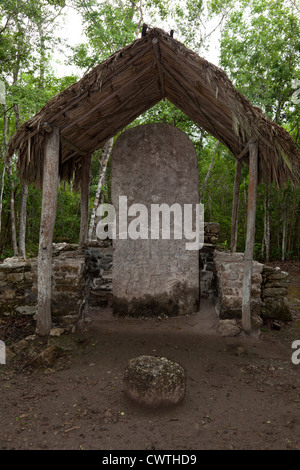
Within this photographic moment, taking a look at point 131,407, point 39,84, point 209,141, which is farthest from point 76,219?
point 131,407

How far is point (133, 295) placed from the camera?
4.92 meters

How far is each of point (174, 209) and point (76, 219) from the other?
891 cm

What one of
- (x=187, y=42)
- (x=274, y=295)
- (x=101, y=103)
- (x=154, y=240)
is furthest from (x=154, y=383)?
(x=187, y=42)

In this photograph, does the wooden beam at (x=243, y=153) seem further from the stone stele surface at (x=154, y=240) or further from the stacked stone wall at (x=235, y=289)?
the stacked stone wall at (x=235, y=289)

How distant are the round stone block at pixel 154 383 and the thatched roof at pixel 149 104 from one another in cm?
270

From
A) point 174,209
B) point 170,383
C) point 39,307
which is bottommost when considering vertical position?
point 170,383

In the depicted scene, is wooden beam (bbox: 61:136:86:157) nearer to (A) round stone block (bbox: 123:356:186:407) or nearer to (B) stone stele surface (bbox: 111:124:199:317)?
(B) stone stele surface (bbox: 111:124:199:317)

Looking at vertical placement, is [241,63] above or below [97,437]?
above

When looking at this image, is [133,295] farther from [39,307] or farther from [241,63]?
[241,63]

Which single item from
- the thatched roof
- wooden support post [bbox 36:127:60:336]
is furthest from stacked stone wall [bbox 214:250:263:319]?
wooden support post [bbox 36:127:60:336]

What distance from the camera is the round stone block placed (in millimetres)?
2568

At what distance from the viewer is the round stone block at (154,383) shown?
257 cm

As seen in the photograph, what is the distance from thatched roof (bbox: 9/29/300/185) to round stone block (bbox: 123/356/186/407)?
8.87 ft

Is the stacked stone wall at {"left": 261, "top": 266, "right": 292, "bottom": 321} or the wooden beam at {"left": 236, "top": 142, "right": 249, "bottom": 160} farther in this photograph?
the stacked stone wall at {"left": 261, "top": 266, "right": 292, "bottom": 321}
